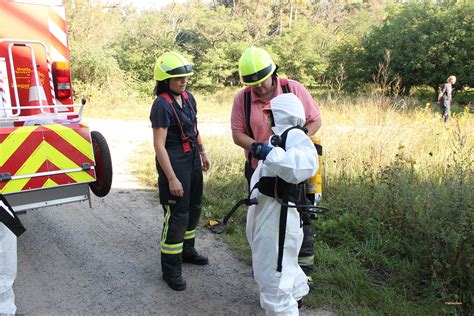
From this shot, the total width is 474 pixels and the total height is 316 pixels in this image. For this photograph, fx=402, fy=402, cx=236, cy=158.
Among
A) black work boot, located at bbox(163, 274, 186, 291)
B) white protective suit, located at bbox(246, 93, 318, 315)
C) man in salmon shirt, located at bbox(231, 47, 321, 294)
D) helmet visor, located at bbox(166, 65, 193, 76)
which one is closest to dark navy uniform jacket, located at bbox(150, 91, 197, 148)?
helmet visor, located at bbox(166, 65, 193, 76)

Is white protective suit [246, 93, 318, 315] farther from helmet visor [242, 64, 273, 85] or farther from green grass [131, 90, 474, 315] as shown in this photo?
green grass [131, 90, 474, 315]

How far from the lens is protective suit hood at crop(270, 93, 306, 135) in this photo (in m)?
2.61

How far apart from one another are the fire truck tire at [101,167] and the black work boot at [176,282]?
1021 mm

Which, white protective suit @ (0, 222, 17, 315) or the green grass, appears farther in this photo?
the green grass

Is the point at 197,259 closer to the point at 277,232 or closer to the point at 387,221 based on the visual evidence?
the point at 277,232

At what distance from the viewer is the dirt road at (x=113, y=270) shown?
3279mm

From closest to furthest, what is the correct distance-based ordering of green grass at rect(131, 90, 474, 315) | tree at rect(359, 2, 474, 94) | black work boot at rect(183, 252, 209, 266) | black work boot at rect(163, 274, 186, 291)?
green grass at rect(131, 90, 474, 315)
black work boot at rect(163, 274, 186, 291)
black work boot at rect(183, 252, 209, 266)
tree at rect(359, 2, 474, 94)

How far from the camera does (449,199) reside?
3434 mm

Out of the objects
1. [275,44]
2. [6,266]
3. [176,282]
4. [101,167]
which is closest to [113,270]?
[176,282]

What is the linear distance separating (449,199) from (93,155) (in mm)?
3182

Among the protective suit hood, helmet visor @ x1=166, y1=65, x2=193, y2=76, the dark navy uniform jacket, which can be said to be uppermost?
helmet visor @ x1=166, y1=65, x2=193, y2=76

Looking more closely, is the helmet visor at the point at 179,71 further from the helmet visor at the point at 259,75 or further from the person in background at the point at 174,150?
the helmet visor at the point at 259,75

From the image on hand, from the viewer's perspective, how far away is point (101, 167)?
12.5ft

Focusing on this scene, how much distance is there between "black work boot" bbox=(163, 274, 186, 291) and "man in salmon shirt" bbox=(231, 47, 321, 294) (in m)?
1.04
